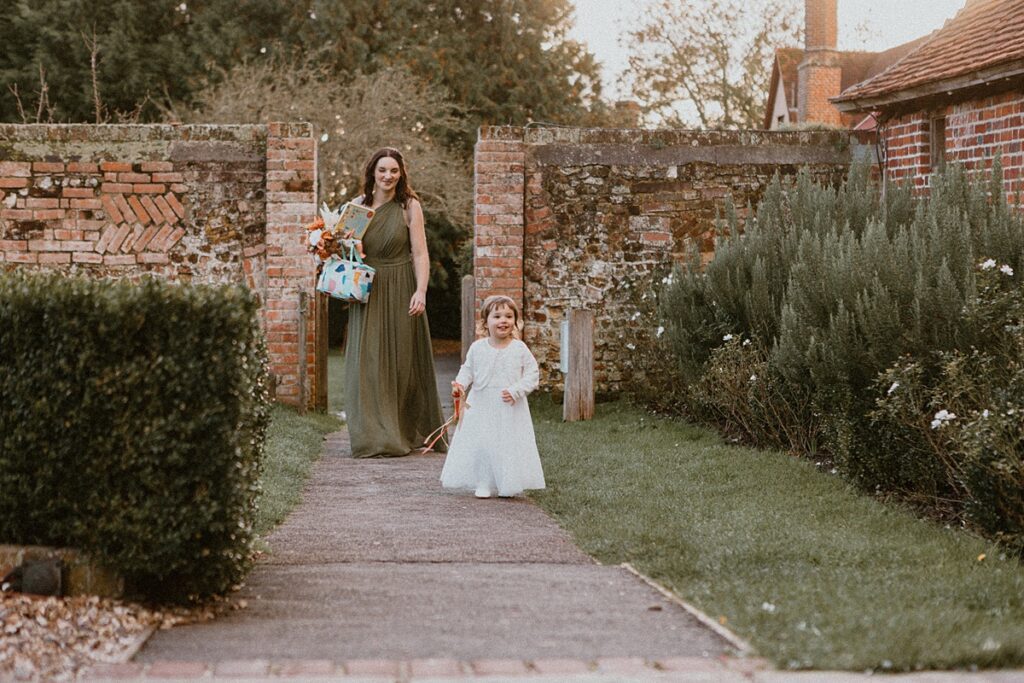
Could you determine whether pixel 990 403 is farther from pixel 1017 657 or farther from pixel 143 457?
pixel 143 457

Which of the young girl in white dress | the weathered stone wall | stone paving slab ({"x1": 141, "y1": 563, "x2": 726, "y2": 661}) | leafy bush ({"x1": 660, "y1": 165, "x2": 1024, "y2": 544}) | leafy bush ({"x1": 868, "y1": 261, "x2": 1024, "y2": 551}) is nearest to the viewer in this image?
stone paving slab ({"x1": 141, "y1": 563, "x2": 726, "y2": 661})

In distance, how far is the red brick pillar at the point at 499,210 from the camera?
40.2ft

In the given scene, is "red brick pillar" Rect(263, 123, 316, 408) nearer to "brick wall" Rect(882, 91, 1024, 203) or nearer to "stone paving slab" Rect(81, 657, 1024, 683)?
"brick wall" Rect(882, 91, 1024, 203)

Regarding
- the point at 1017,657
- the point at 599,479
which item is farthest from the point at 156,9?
the point at 1017,657

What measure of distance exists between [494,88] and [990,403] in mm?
27581

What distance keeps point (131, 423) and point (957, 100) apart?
9.06 metres

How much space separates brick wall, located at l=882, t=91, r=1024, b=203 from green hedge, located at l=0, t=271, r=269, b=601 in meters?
6.75

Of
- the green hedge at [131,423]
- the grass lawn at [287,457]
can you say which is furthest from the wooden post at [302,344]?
the green hedge at [131,423]

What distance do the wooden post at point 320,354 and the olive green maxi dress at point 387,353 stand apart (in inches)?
94.2

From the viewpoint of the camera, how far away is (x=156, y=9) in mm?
31141

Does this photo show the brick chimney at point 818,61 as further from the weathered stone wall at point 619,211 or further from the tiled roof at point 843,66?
the weathered stone wall at point 619,211

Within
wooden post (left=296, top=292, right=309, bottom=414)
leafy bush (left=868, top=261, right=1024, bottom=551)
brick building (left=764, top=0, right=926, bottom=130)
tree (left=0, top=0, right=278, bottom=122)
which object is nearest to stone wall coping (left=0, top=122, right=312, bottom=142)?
wooden post (left=296, top=292, right=309, bottom=414)

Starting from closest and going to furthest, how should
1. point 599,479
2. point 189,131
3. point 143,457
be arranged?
point 143,457 → point 599,479 → point 189,131

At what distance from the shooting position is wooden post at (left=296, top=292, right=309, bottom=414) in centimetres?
1178
